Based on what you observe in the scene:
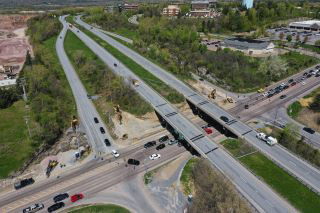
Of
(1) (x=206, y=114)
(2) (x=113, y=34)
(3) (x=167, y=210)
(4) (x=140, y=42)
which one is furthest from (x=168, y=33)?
(3) (x=167, y=210)

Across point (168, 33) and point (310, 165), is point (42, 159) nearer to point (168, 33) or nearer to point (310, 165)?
point (310, 165)

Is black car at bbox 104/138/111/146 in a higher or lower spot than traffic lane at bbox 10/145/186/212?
higher

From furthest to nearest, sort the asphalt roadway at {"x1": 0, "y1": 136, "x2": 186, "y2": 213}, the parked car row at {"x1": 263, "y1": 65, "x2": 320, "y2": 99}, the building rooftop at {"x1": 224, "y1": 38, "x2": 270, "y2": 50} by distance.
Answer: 1. the building rooftop at {"x1": 224, "y1": 38, "x2": 270, "y2": 50}
2. the parked car row at {"x1": 263, "y1": 65, "x2": 320, "y2": 99}
3. the asphalt roadway at {"x1": 0, "y1": 136, "x2": 186, "y2": 213}

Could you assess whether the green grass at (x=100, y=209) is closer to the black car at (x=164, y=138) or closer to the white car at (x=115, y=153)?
the white car at (x=115, y=153)

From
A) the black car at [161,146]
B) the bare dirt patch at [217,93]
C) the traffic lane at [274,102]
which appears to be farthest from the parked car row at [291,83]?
the black car at [161,146]

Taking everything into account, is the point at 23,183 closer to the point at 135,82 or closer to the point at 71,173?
the point at 71,173

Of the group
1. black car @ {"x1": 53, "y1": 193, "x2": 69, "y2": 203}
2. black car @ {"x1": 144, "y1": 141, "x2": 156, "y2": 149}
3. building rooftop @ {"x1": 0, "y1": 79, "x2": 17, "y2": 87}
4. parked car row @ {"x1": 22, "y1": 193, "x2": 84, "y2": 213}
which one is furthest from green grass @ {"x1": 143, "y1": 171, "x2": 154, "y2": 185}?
building rooftop @ {"x1": 0, "y1": 79, "x2": 17, "y2": 87}

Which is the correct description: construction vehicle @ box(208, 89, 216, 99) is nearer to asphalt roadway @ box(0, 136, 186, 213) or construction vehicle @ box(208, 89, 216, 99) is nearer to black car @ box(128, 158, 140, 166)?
asphalt roadway @ box(0, 136, 186, 213)
